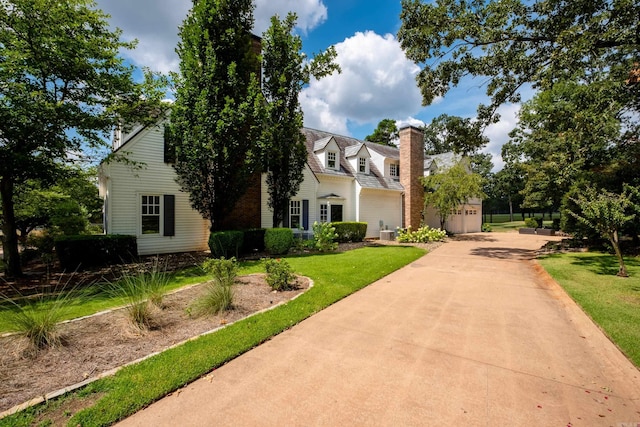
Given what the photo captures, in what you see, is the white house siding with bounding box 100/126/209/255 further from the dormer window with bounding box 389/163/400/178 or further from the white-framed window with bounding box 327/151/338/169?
the dormer window with bounding box 389/163/400/178

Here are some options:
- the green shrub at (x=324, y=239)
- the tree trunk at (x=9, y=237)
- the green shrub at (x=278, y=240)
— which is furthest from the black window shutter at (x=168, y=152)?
the green shrub at (x=324, y=239)

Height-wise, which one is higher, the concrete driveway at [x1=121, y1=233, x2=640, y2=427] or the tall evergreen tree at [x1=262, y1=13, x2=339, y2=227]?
the tall evergreen tree at [x1=262, y1=13, x2=339, y2=227]

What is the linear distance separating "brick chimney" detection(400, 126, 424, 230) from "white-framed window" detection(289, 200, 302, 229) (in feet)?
29.0

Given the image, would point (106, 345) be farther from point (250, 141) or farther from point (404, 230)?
point (404, 230)

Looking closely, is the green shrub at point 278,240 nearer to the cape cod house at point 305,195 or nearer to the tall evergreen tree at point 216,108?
the cape cod house at point 305,195

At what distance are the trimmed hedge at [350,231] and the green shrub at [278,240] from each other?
457 centimetres

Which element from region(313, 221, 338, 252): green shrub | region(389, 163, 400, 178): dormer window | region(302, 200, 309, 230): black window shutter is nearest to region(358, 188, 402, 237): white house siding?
region(389, 163, 400, 178): dormer window

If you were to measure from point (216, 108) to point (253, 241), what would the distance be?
5.62 meters

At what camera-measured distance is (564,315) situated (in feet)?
17.5

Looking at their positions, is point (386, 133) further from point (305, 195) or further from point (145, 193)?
point (145, 193)

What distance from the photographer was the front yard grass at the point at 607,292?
14.2 feet

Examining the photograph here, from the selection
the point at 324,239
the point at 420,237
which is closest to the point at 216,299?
the point at 324,239

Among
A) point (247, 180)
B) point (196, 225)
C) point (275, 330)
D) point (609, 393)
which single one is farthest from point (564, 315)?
point (196, 225)

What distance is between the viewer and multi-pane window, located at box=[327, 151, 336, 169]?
18.4 metres
